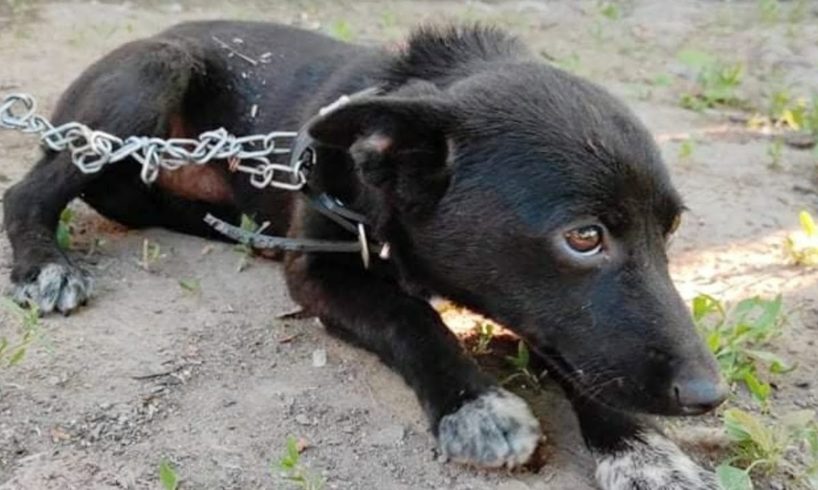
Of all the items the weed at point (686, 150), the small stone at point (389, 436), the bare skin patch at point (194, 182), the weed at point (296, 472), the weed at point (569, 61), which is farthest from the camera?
the weed at point (569, 61)

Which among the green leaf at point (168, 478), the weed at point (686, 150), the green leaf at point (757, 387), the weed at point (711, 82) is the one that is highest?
the green leaf at point (757, 387)

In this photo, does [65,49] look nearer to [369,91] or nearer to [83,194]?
[83,194]

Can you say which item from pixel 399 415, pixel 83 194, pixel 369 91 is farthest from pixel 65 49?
pixel 399 415

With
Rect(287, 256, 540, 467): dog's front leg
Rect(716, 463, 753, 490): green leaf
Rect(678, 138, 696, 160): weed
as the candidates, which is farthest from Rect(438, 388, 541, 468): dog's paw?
Rect(678, 138, 696, 160): weed

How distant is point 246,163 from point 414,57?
2.90ft

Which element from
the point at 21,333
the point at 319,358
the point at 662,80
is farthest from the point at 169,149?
the point at 662,80

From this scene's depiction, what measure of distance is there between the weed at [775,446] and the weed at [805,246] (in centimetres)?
126

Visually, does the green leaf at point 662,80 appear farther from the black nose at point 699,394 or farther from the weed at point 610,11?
the black nose at point 699,394

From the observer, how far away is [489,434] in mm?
2916

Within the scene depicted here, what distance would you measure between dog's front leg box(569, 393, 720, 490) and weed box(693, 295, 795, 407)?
0.41 m

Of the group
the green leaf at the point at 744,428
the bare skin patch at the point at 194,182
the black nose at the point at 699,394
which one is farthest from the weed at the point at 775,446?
the bare skin patch at the point at 194,182

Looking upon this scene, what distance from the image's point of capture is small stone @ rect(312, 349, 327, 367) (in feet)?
11.3

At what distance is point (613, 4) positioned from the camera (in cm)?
827

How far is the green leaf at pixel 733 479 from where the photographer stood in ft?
9.18
